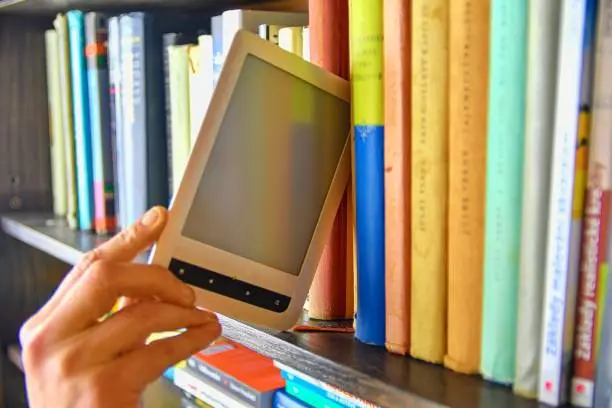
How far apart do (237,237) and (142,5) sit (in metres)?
0.63

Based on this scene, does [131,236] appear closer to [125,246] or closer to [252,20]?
[125,246]

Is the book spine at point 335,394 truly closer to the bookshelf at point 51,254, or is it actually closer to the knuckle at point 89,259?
the bookshelf at point 51,254

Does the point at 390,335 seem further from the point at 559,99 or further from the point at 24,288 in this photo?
the point at 24,288

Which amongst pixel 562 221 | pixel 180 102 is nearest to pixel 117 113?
pixel 180 102

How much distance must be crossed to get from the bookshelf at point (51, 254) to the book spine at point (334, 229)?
4 centimetres

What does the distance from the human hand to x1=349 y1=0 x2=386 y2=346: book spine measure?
146mm

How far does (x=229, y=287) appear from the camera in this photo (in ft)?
1.91

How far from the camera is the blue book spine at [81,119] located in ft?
3.57

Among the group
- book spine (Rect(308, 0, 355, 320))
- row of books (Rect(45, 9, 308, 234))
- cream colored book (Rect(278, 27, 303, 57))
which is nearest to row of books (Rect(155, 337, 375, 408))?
book spine (Rect(308, 0, 355, 320))

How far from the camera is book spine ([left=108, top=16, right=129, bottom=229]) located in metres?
1.01

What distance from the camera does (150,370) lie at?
57 cm

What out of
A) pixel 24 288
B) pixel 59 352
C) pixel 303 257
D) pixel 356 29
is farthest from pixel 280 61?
pixel 24 288

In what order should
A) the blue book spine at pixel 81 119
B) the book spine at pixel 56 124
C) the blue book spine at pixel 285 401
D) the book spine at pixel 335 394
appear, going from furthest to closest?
the book spine at pixel 56 124 → the blue book spine at pixel 81 119 → the blue book spine at pixel 285 401 → the book spine at pixel 335 394

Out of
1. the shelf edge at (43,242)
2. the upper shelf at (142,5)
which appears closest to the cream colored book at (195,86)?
the upper shelf at (142,5)
